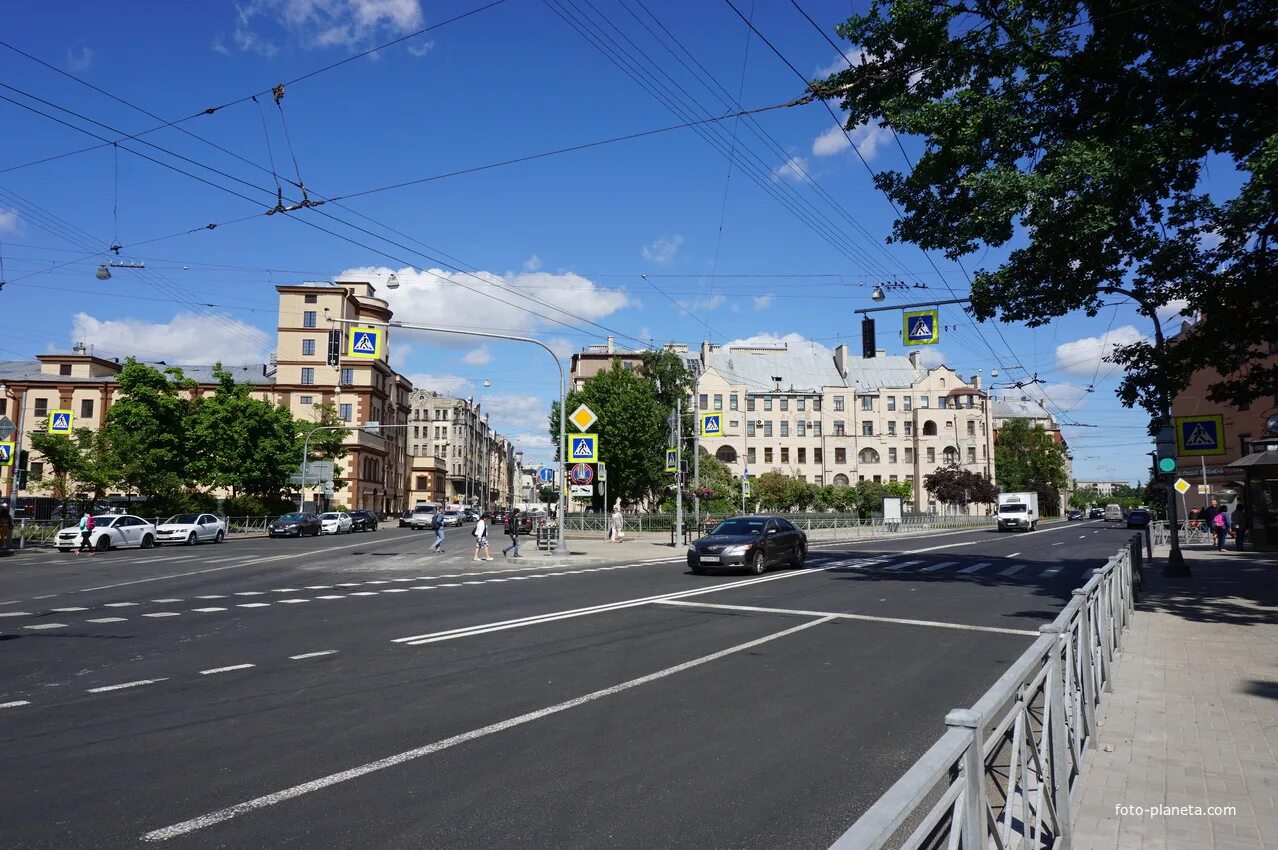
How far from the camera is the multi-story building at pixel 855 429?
91.9 m

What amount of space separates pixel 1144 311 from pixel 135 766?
1801 centimetres

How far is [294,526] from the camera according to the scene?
4775cm

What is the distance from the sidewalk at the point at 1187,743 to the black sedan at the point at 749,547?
996cm

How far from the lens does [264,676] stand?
27.4 ft

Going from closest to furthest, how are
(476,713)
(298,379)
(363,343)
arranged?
(476,713)
(363,343)
(298,379)

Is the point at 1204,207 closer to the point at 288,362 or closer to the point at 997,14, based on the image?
the point at 997,14

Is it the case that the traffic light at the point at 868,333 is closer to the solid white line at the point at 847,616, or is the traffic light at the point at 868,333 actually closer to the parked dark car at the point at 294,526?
the solid white line at the point at 847,616

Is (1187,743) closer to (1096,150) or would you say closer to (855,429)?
(1096,150)

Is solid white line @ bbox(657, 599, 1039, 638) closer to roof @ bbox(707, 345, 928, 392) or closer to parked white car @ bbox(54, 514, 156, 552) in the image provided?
parked white car @ bbox(54, 514, 156, 552)

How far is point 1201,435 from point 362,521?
173 feet

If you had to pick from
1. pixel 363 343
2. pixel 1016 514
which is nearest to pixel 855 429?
pixel 1016 514

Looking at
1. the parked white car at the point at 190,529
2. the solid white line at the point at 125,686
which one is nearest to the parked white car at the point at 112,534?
the parked white car at the point at 190,529

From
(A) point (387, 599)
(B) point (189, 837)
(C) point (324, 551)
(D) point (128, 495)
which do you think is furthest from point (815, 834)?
(D) point (128, 495)

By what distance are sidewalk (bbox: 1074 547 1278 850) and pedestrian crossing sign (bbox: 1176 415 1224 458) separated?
7645 millimetres
